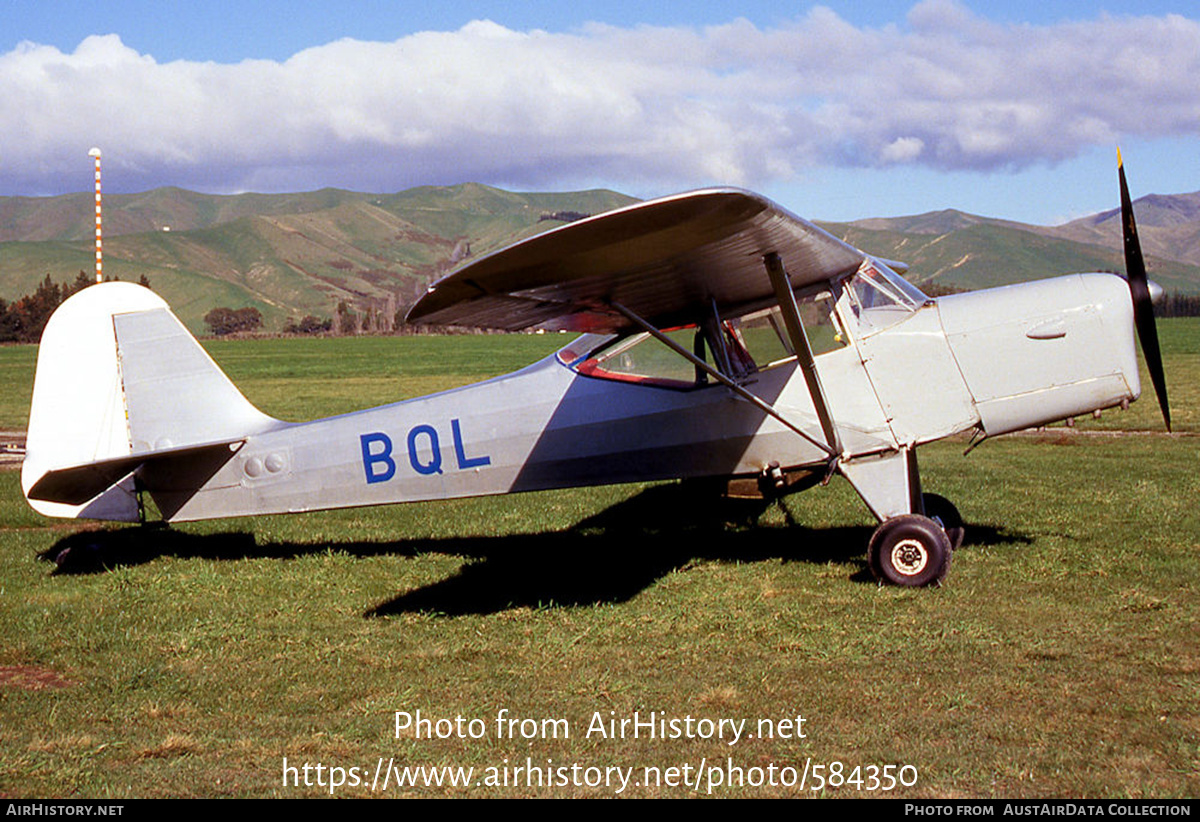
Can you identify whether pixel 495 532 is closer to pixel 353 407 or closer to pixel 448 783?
pixel 448 783

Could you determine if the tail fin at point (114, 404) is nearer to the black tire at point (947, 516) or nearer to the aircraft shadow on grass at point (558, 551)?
the aircraft shadow on grass at point (558, 551)

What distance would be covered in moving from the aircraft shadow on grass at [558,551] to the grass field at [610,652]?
0.04 metres

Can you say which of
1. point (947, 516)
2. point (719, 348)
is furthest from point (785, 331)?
point (947, 516)

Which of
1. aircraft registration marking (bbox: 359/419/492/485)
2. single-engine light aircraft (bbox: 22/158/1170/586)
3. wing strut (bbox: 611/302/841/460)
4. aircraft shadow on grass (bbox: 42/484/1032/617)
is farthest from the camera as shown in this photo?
aircraft registration marking (bbox: 359/419/492/485)

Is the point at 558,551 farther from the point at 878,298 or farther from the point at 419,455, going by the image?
the point at 878,298

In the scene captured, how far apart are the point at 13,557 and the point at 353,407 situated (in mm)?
17132

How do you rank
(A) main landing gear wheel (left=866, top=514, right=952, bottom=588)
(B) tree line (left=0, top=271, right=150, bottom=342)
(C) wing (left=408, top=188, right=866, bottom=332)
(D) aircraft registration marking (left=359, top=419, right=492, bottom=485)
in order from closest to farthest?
(C) wing (left=408, top=188, right=866, bottom=332) < (A) main landing gear wheel (left=866, top=514, right=952, bottom=588) < (D) aircraft registration marking (left=359, top=419, right=492, bottom=485) < (B) tree line (left=0, top=271, right=150, bottom=342)

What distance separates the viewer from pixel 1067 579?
23.7ft

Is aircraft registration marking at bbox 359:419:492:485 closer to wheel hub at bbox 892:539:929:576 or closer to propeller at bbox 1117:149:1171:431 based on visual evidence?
wheel hub at bbox 892:539:929:576

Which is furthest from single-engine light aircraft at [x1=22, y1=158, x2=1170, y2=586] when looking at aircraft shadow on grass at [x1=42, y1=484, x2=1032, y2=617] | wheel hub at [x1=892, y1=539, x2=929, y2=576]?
aircraft shadow on grass at [x1=42, y1=484, x2=1032, y2=617]

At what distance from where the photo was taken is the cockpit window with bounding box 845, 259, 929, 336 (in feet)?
25.5

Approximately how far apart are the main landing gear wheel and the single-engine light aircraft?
0.01 metres

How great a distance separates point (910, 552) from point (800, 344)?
5.41 ft
